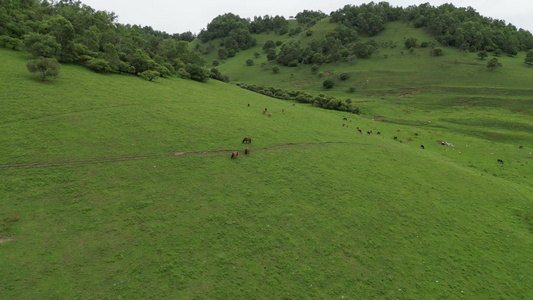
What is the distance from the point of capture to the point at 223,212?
21406mm

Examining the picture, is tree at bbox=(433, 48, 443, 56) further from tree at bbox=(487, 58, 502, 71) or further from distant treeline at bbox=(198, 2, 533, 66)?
tree at bbox=(487, 58, 502, 71)

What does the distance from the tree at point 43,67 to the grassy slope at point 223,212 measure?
160 cm

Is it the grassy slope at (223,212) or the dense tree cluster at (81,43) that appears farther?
the dense tree cluster at (81,43)

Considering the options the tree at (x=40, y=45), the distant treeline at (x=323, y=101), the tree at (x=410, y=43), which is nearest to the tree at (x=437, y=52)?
the tree at (x=410, y=43)

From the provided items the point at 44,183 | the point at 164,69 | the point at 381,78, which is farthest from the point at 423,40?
the point at 44,183

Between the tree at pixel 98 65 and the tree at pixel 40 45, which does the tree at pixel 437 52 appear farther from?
the tree at pixel 40 45

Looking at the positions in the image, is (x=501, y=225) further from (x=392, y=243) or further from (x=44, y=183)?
(x=44, y=183)

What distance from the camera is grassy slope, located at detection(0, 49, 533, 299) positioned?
16266mm

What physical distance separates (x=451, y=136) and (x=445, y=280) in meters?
46.7

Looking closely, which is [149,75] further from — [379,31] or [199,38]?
[199,38]

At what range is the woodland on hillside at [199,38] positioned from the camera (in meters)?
48.7

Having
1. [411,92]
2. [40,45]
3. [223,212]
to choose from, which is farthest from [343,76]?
[223,212]

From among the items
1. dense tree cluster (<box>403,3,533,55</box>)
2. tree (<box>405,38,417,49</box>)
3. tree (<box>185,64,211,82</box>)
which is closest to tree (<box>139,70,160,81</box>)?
tree (<box>185,64,211,82</box>)

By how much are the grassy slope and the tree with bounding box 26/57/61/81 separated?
160 centimetres
